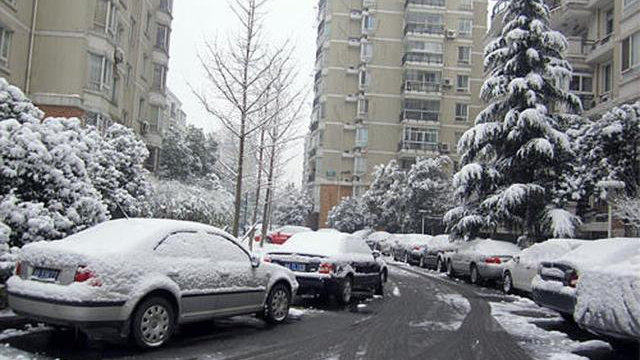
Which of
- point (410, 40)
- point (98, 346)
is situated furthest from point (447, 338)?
point (410, 40)

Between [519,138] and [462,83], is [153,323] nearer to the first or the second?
[519,138]

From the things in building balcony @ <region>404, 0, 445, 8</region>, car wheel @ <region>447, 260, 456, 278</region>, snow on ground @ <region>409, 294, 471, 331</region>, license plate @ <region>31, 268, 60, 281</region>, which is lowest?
snow on ground @ <region>409, 294, 471, 331</region>

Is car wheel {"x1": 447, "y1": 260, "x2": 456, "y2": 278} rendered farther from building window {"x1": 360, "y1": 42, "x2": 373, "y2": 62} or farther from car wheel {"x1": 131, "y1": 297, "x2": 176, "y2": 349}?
building window {"x1": 360, "y1": 42, "x2": 373, "y2": 62}

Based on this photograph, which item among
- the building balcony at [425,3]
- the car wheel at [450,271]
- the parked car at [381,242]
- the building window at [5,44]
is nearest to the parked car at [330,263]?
the car wheel at [450,271]

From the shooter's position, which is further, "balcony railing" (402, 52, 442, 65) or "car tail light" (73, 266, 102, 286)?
"balcony railing" (402, 52, 442, 65)

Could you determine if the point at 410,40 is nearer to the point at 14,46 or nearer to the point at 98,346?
the point at 14,46

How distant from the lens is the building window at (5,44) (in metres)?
23.8

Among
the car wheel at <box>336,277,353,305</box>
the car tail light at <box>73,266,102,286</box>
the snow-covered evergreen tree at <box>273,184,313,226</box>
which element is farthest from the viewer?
the snow-covered evergreen tree at <box>273,184,313,226</box>

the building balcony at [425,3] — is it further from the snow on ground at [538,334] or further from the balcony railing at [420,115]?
the snow on ground at [538,334]

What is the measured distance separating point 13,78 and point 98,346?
20690 millimetres

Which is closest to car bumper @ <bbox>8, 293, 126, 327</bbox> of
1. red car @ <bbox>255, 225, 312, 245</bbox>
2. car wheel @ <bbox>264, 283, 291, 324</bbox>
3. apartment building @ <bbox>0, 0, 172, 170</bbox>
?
car wheel @ <bbox>264, 283, 291, 324</bbox>

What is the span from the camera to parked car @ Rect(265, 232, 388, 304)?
12.3 metres

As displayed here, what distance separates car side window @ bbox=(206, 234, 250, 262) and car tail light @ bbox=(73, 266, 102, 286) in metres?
1.98

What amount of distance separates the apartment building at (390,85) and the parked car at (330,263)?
50.2m
